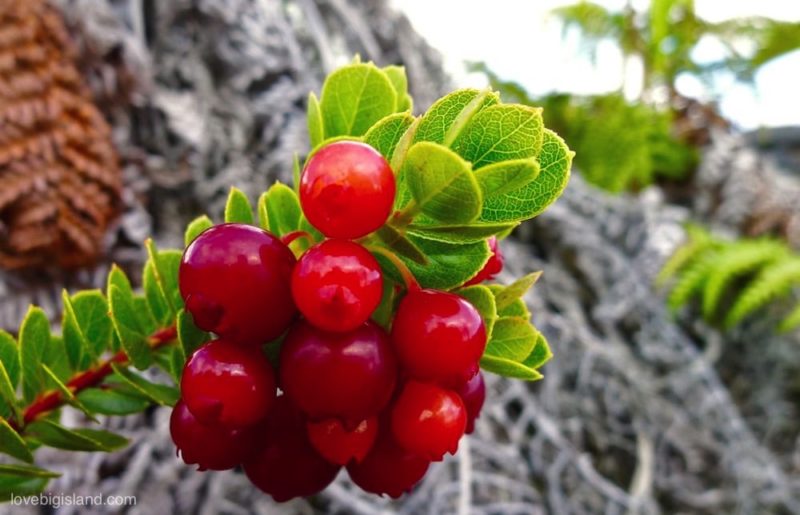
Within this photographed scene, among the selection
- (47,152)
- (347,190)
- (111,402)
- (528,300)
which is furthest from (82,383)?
(528,300)

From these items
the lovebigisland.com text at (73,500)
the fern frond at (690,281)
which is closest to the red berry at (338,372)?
the lovebigisland.com text at (73,500)

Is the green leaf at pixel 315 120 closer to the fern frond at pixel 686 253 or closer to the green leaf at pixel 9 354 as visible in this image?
the green leaf at pixel 9 354

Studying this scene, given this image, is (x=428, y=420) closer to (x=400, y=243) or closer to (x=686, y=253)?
(x=400, y=243)

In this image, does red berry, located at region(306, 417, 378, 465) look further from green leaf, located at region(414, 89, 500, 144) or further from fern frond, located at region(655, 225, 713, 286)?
fern frond, located at region(655, 225, 713, 286)

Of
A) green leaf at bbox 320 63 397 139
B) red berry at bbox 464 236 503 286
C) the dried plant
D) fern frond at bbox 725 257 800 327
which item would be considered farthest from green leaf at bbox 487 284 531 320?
fern frond at bbox 725 257 800 327

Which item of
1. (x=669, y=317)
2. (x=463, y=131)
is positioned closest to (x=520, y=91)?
(x=669, y=317)

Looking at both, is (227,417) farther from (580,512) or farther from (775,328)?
(775,328)
